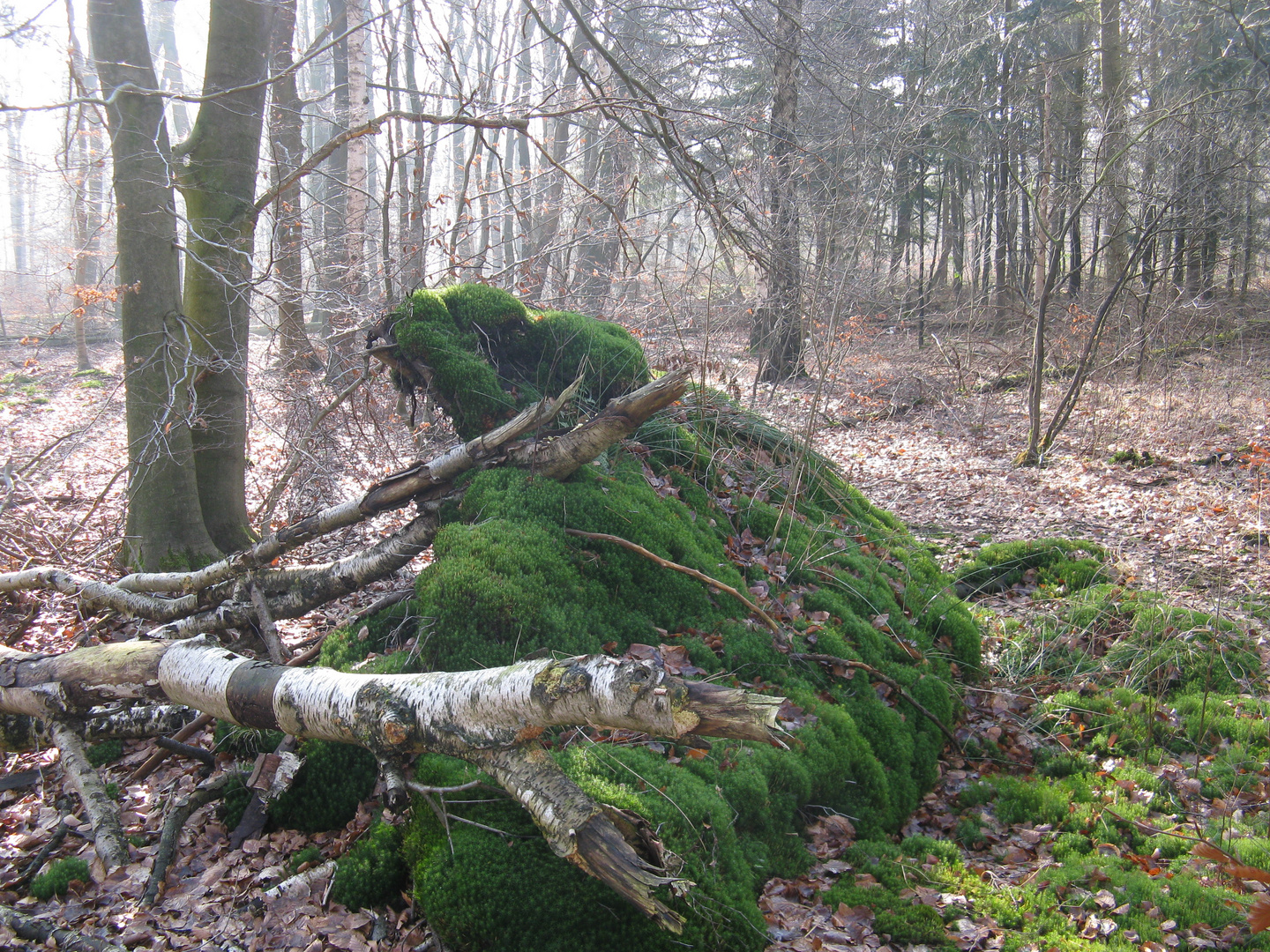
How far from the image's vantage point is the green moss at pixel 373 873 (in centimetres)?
278

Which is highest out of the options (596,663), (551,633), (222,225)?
(222,225)

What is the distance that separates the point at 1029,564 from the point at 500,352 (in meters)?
5.55

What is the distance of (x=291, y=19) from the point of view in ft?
28.1

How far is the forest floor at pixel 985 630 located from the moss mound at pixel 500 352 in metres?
1.57

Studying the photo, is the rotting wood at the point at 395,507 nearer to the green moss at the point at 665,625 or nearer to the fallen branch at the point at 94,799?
the green moss at the point at 665,625

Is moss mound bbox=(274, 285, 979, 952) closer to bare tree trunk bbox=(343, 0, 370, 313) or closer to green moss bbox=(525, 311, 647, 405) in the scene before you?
green moss bbox=(525, 311, 647, 405)

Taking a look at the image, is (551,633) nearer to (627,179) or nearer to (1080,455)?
(627,179)

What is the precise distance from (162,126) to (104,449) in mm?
6744

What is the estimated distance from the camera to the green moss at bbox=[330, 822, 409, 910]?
2.78 metres

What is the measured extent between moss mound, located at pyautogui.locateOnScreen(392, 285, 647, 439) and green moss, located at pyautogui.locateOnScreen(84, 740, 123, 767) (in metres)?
2.74

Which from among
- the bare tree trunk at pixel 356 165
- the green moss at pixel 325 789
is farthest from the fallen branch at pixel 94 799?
the bare tree trunk at pixel 356 165

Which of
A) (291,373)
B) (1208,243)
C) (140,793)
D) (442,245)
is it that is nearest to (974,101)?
(1208,243)

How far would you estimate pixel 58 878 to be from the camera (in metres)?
3.07

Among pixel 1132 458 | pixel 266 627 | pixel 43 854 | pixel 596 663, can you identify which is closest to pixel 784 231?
pixel 1132 458
